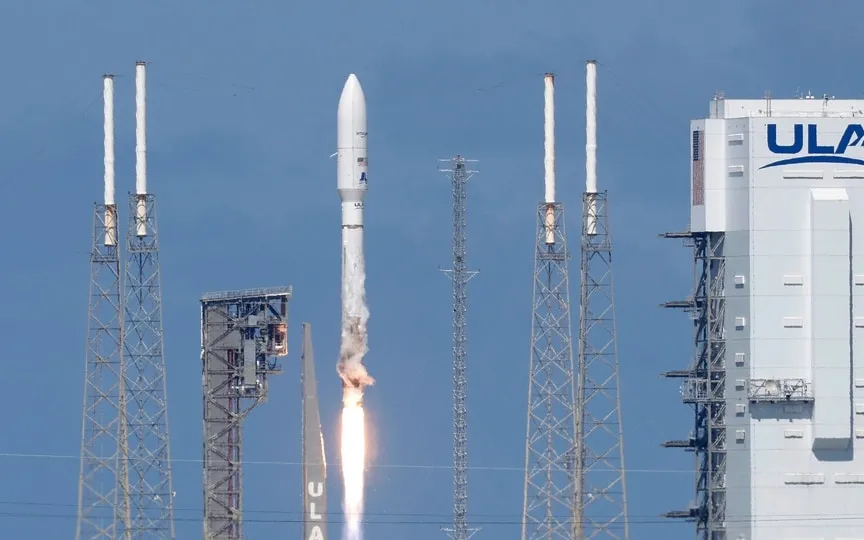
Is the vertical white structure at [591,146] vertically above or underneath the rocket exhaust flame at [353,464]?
above

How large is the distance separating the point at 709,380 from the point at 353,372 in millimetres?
18590

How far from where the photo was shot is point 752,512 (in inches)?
5551

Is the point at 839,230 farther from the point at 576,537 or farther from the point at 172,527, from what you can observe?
the point at 172,527

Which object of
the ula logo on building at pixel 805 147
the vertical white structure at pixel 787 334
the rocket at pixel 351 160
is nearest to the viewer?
the rocket at pixel 351 160

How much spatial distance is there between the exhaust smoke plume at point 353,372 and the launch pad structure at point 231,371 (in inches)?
470

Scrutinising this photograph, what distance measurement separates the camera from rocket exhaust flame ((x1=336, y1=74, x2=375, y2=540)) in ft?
434

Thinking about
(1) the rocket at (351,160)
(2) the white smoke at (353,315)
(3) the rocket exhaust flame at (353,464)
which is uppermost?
(1) the rocket at (351,160)

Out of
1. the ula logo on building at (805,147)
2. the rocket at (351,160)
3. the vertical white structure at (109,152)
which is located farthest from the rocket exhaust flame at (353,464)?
the ula logo on building at (805,147)

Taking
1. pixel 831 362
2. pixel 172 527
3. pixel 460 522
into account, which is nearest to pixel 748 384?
pixel 831 362

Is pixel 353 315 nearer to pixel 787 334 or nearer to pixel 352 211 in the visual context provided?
pixel 352 211

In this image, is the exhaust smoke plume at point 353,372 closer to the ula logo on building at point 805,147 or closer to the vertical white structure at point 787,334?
the vertical white structure at point 787,334

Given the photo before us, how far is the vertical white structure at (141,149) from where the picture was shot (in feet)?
465

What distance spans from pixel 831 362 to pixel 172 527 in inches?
1249

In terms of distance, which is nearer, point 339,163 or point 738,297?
point 339,163
